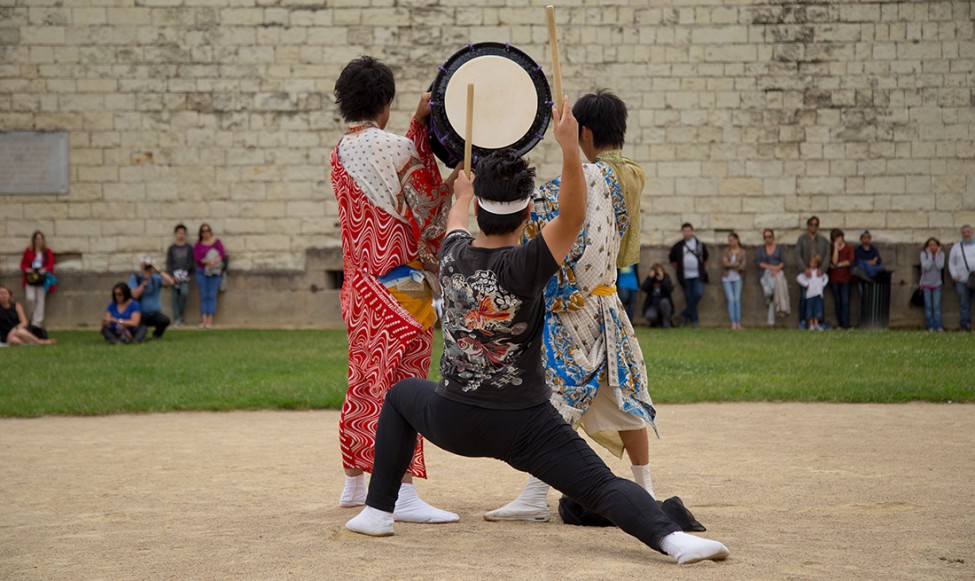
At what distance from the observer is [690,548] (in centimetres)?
371

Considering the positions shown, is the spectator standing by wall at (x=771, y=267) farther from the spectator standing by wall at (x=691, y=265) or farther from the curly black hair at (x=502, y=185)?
the curly black hair at (x=502, y=185)

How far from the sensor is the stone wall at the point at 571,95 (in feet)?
54.7

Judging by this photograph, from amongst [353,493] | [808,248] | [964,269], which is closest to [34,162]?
[808,248]

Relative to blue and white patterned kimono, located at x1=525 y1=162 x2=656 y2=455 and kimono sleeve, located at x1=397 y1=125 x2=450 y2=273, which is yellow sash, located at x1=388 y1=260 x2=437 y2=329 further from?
blue and white patterned kimono, located at x1=525 y1=162 x2=656 y2=455

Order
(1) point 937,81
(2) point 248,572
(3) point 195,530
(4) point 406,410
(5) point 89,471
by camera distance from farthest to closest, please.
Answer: (1) point 937,81, (5) point 89,471, (3) point 195,530, (4) point 406,410, (2) point 248,572

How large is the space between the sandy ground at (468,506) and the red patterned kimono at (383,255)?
0.50 metres

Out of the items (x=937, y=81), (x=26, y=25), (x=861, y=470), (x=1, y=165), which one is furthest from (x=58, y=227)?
(x=861, y=470)

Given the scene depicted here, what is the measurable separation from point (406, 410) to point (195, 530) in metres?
1.07

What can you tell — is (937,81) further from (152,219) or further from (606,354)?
(606,354)

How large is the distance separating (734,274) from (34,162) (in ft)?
33.7

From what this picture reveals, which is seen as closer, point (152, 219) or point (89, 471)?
point (89, 471)

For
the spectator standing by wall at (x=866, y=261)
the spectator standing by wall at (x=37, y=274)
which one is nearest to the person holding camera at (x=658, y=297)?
the spectator standing by wall at (x=866, y=261)

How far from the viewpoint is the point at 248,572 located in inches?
148

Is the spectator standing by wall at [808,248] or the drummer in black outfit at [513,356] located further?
the spectator standing by wall at [808,248]
